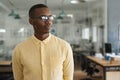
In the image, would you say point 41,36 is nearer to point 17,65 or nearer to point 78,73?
point 17,65

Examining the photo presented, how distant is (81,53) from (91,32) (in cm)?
72

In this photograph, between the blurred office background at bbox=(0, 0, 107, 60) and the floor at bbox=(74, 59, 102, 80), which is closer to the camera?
the blurred office background at bbox=(0, 0, 107, 60)

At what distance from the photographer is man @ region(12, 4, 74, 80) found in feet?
4.13

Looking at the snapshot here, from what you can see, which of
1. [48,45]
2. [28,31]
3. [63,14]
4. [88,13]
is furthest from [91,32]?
[48,45]

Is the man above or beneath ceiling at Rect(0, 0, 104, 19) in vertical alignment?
beneath

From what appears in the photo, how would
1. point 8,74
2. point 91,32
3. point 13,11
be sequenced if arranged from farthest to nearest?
point 91,32 < point 13,11 < point 8,74

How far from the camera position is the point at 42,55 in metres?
1.29

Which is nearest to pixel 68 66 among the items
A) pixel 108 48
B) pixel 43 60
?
pixel 43 60

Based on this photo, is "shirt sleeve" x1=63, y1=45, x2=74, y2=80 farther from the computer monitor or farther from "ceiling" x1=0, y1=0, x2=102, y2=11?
"ceiling" x1=0, y1=0, x2=102, y2=11

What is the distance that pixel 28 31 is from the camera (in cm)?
668

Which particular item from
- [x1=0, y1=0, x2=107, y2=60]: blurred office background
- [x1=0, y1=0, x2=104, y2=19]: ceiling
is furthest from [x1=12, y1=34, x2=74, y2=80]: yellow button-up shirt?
[x1=0, y1=0, x2=104, y2=19]: ceiling

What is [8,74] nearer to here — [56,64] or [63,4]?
[63,4]

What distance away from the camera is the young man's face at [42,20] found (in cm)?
125

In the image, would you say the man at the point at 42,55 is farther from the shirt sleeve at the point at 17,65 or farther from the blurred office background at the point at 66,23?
the blurred office background at the point at 66,23
